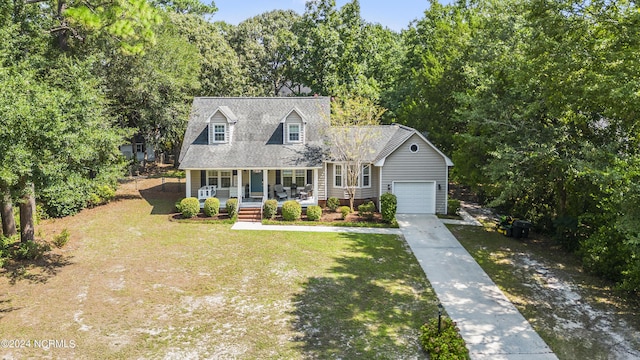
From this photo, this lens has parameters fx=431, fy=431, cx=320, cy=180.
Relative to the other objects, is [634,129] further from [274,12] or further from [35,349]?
[274,12]

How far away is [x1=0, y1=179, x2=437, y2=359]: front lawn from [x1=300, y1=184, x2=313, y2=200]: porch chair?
4.90 m

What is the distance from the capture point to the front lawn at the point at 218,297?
11070 millimetres

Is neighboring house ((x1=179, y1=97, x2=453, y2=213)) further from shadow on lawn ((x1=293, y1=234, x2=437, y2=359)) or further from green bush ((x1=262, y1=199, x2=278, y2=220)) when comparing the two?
shadow on lawn ((x1=293, y1=234, x2=437, y2=359))

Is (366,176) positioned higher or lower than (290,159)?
lower

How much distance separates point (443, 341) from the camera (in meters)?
10.6

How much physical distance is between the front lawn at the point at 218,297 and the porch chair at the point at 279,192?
196 inches

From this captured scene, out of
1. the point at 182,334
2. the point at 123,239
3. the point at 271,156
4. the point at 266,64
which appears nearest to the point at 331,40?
the point at 266,64

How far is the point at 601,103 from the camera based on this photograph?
1475 centimetres

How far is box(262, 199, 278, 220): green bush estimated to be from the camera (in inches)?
938

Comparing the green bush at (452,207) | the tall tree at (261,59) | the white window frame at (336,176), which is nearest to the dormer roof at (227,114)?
the white window frame at (336,176)

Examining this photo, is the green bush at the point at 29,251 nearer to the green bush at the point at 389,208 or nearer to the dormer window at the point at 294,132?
the dormer window at the point at 294,132

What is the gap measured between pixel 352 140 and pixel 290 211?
5.60 meters

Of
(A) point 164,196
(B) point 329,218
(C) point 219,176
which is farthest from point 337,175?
(A) point 164,196

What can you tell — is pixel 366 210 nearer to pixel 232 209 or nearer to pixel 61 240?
pixel 232 209
